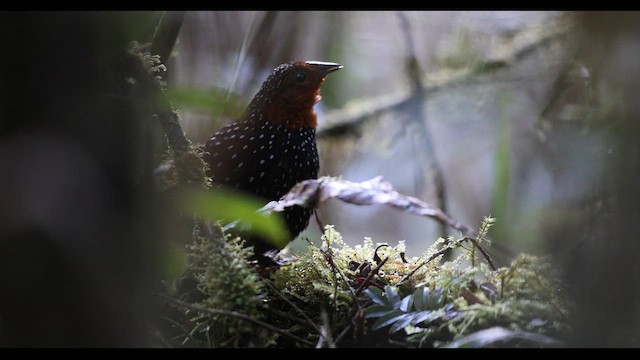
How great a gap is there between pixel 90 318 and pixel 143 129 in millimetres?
317

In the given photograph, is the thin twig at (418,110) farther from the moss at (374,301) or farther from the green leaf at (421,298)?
the green leaf at (421,298)

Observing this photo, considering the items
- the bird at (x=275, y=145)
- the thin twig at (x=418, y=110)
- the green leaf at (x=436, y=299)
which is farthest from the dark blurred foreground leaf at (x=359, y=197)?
the thin twig at (x=418, y=110)

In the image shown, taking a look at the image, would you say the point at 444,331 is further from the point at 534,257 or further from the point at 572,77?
the point at 572,77

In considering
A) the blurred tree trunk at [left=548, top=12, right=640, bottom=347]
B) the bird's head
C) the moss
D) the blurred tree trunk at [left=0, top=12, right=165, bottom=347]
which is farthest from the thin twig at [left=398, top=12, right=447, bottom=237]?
the blurred tree trunk at [left=0, top=12, right=165, bottom=347]

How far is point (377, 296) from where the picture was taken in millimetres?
1390

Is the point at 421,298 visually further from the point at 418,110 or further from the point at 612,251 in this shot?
the point at 418,110

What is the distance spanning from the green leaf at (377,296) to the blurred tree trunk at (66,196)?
0.56 meters

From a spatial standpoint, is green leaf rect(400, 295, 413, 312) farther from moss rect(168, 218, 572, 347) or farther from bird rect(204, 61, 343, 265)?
bird rect(204, 61, 343, 265)

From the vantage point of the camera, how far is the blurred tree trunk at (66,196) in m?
0.85

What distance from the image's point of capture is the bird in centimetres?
208

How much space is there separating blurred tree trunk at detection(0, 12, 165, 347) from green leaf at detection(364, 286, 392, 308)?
0.56 m
